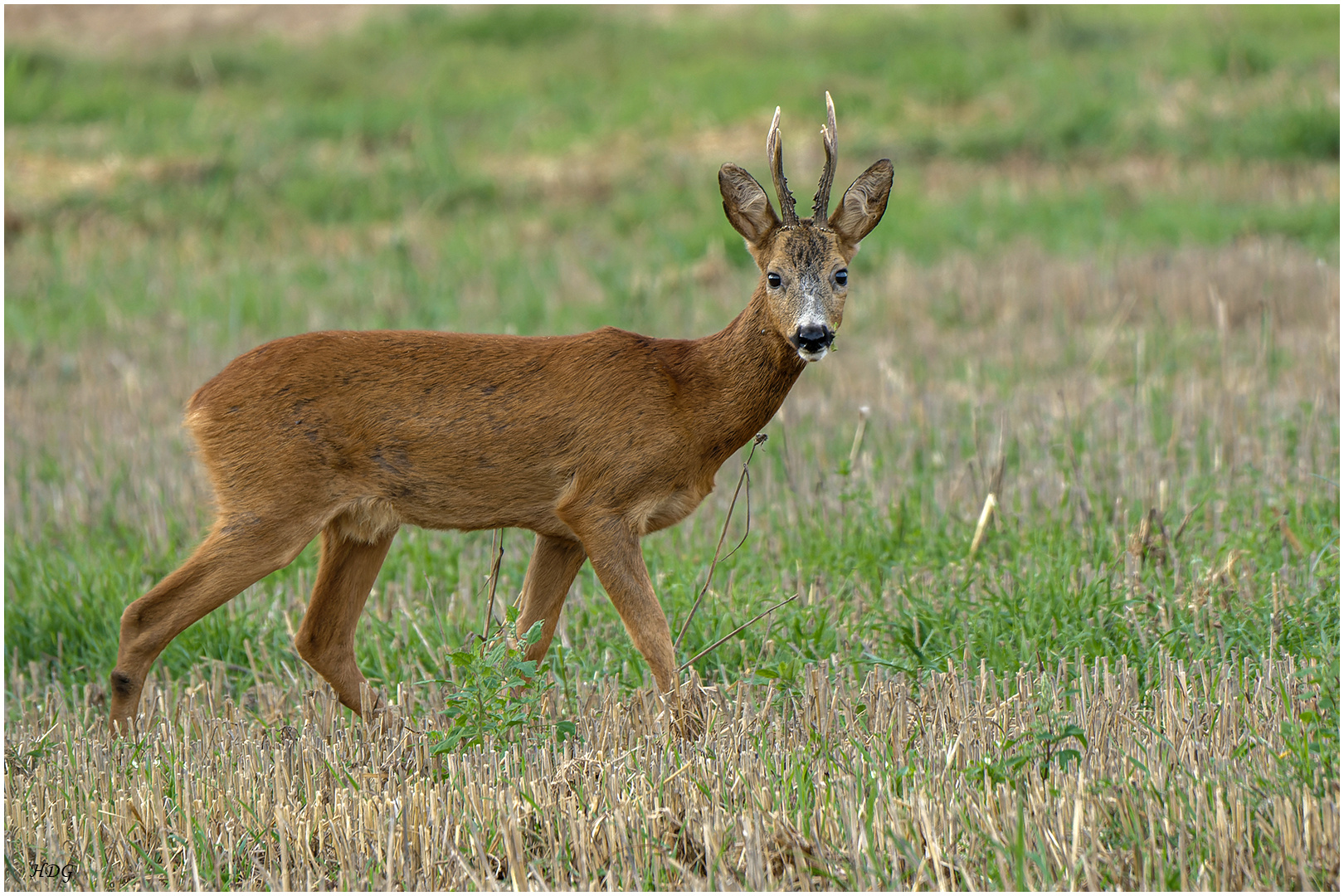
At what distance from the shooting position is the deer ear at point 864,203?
4.52 meters

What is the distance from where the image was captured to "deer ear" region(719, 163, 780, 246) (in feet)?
14.8

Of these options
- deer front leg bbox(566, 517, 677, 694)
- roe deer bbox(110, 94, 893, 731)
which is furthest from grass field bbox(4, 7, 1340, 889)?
roe deer bbox(110, 94, 893, 731)

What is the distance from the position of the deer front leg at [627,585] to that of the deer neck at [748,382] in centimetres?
42

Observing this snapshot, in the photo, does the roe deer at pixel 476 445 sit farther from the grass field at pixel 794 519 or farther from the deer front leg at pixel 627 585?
the grass field at pixel 794 519

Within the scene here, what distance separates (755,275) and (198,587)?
794 cm

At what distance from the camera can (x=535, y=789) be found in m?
3.88

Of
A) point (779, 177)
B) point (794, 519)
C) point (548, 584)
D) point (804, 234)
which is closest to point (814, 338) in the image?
point (804, 234)

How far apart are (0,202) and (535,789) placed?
13.4 meters

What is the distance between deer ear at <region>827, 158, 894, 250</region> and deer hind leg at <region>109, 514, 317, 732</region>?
1964 millimetres

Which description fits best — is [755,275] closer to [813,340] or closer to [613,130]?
[613,130]

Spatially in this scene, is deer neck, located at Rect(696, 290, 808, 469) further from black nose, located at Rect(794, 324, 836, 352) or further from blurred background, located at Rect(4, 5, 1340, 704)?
blurred background, located at Rect(4, 5, 1340, 704)

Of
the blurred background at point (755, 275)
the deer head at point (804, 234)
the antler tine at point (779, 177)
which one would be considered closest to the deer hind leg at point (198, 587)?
the blurred background at point (755, 275)

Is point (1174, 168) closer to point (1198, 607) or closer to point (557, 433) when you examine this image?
point (1198, 607)

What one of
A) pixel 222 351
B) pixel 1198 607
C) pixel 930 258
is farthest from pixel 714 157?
pixel 1198 607
